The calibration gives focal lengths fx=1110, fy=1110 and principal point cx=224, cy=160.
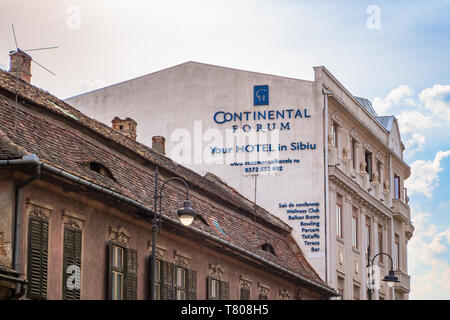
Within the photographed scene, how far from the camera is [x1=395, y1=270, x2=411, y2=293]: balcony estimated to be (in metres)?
55.9

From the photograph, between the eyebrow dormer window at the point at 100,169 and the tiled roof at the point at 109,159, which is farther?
the eyebrow dormer window at the point at 100,169

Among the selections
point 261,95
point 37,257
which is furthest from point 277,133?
point 37,257

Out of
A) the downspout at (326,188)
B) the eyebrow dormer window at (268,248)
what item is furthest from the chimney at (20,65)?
the downspout at (326,188)

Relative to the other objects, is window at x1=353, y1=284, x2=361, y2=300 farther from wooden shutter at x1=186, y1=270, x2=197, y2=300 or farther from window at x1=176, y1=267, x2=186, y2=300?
window at x1=176, y1=267, x2=186, y2=300

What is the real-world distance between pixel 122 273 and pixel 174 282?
10.4 feet

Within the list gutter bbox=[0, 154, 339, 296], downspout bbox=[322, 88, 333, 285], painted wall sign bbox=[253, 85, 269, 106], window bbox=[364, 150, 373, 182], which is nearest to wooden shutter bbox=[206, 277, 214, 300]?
gutter bbox=[0, 154, 339, 296]

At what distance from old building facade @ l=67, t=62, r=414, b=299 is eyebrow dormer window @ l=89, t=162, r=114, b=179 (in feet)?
54.9

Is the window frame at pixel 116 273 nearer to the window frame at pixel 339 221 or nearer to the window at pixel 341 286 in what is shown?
the window frame at pixel 339 221

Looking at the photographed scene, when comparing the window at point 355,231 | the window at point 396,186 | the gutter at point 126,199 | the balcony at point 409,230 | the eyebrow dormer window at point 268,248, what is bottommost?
the gutter at point 126,199

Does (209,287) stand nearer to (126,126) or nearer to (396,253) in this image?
(126,126)

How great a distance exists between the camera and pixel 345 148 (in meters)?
48.5

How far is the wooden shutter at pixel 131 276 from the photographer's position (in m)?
28.2

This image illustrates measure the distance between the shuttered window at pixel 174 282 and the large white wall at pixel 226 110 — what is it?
43.0 feet

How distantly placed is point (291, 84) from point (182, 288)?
1621cm
